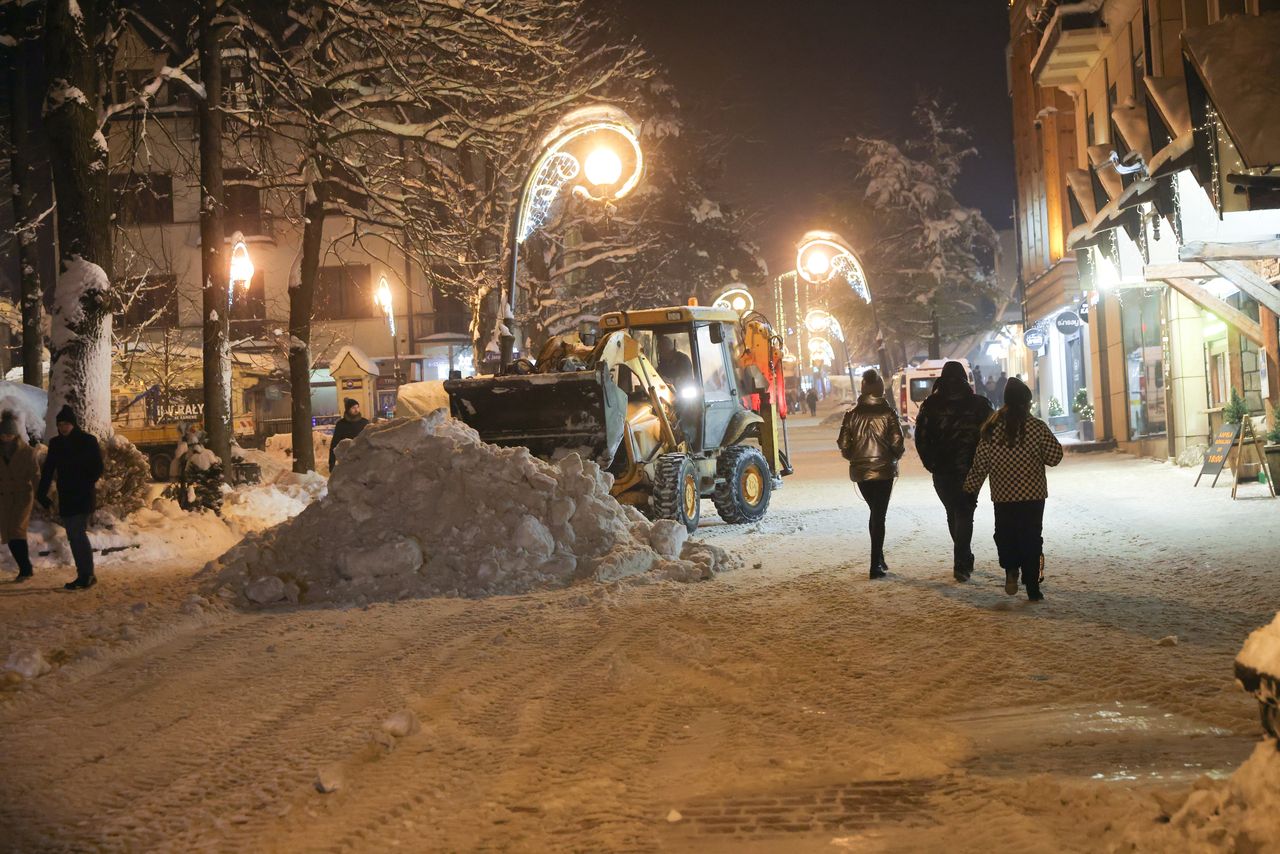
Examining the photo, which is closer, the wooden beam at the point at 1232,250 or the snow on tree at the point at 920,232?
the wooden beam at the point at 1232,250

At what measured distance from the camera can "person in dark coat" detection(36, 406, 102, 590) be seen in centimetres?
1117

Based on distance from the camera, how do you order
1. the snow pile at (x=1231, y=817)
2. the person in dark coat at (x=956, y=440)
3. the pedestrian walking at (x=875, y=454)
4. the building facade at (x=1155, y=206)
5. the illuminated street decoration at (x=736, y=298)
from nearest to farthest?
the snow pile at (x=1231, y=817)
the person in dark coat at (x=956, y=440)
the pedestrian walking at (x=875, y=454)
the building facade at (x=1155, y=206)
the illuminated street decoration at (x=736, y=298)

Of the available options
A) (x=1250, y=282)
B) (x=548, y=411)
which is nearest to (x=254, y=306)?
(x=548, y=411)

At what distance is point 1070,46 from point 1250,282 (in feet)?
39.1

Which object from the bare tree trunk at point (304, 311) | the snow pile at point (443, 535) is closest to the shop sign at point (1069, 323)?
the bare tree trunk at point (304, 311)

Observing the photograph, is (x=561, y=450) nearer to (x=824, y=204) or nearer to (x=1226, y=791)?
(x=1226, y=791)

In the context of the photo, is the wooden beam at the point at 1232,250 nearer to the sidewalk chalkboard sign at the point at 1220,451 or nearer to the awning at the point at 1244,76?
the sidewalk chalkboard sign at the point at 1220,451

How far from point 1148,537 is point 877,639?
5.92 metres

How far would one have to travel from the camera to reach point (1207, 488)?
17.0 metres

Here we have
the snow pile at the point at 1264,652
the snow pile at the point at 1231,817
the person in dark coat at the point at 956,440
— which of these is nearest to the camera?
the snow pile at the point at 1231,817

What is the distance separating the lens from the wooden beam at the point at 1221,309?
17656 mm

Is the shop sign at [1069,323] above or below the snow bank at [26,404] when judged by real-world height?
above

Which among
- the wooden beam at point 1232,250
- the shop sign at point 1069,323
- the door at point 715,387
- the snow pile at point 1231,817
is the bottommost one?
the snow pile at point 1231,817

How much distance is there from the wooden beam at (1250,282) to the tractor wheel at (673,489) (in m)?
8.17
